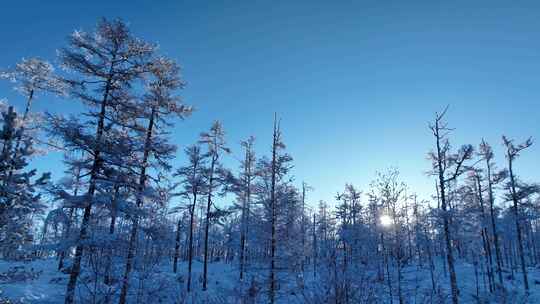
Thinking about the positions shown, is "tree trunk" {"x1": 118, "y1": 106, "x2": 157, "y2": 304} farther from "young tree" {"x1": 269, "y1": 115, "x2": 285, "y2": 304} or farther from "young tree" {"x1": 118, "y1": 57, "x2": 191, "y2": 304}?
"young tree" {"x1": 269, "y1": 115, "x2": 285, "y2": 304}

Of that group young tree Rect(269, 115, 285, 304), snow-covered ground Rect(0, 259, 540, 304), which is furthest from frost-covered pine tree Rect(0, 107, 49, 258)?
young tree Rect(269, 115, 285, 304)

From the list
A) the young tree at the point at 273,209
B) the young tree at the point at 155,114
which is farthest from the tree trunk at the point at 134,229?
the young tree at the point at 273,209

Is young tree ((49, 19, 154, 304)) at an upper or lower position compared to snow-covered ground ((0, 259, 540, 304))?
upper

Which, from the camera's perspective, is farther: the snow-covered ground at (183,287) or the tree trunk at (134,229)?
the tree trunk at (134,229)

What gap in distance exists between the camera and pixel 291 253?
2019 cm

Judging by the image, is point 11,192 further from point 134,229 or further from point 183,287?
point 183,287

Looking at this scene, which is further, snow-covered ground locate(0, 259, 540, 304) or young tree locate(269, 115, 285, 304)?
young tree locate(269, 115, 285, 304)

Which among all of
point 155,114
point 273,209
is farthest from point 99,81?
point 273,209

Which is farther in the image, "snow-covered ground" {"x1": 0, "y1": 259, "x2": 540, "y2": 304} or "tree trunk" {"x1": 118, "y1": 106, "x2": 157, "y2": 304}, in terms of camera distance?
"tree trunk" {"x1": 118, "y1": 106, "x2": 157, "y2": 304}

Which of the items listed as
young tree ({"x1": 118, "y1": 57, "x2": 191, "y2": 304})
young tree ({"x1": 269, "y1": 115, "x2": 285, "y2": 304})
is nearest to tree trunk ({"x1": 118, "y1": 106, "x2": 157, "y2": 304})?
young tree ({"x1": 118, "y1": 57, "x2": 191, "y2": 304})

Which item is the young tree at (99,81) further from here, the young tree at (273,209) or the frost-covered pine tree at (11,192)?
the young tree at (273,209)

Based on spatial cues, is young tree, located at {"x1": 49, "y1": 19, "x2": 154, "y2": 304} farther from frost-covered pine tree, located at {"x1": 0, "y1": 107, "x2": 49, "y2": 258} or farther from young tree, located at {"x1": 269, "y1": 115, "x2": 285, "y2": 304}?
young tree, located at {"x1": 269, "y1": 115, "x2": 285, "y2": 304}

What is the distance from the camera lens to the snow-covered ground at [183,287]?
918cm

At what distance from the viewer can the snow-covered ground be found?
9.18 meters
